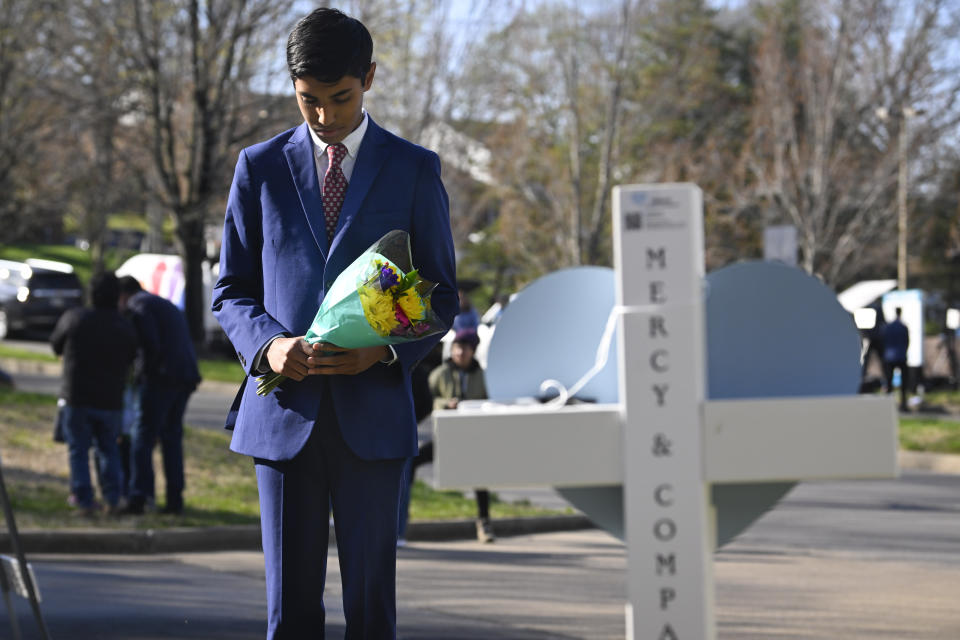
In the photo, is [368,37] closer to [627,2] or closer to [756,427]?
[756,427]

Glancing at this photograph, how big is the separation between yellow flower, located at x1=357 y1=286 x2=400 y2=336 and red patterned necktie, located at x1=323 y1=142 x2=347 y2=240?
583 millimetres

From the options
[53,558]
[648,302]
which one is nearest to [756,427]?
[648,302]

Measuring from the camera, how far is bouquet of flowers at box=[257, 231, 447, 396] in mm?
3396

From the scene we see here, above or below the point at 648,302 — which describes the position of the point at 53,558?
below

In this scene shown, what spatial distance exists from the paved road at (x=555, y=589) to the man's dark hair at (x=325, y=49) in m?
4.22

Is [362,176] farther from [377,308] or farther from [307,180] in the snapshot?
[377,308]


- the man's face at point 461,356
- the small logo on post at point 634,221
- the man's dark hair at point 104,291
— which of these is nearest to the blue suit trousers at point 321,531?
the small logo on post at point 634,221

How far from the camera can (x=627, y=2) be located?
33.8m

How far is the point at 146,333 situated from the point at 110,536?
2.00 m

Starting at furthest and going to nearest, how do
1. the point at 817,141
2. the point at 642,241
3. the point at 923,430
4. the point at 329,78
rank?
the point at 817,141, the point at 923,430, the point at 329,78, the point at 642,241

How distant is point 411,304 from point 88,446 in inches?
376

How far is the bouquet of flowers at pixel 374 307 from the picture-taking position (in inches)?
134

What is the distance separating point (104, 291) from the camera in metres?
12.5

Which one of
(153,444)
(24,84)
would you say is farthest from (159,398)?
(24,84)
